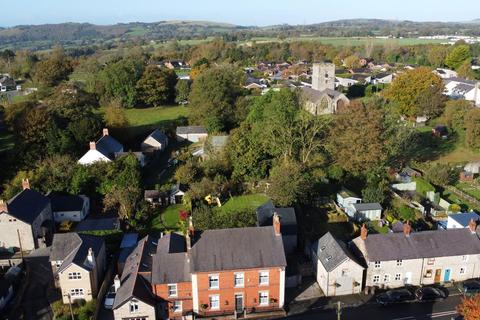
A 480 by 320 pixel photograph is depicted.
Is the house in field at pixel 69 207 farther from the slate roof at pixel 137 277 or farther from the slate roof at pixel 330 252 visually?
the slate roof at pixel 330 252

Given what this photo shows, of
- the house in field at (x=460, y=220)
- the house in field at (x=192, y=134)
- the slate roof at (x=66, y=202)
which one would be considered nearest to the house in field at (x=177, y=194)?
the slate roof at (x=66, y=202)

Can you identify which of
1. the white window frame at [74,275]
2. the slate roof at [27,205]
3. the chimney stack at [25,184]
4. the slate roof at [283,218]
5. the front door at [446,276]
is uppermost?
the chimney stack at [25,184]

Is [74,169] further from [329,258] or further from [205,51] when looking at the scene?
[205,51]

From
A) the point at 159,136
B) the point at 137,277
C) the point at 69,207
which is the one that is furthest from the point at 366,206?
the point at 159,136

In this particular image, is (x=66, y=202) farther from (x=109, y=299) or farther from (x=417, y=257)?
(x=417, y=257)

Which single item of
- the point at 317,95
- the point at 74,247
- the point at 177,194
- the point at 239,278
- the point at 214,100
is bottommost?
the point at 177,194

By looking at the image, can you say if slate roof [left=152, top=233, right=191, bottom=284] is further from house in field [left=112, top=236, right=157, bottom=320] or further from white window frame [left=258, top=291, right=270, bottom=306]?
white window frame [left=258, top=291, right=270, bottom=306]

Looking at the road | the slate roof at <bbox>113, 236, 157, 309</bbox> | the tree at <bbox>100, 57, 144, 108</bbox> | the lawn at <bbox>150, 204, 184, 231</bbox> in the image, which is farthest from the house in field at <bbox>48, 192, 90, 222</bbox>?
the tree at <bbox>100, 57, 144, 108</bbox>
